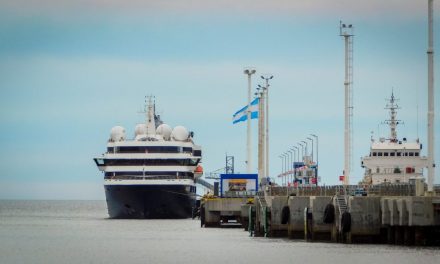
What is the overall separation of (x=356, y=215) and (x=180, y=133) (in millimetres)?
73353

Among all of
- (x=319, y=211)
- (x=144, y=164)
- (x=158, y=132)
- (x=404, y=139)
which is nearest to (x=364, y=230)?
(x=319, y=211)

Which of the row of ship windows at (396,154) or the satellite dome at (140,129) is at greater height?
the satellite dome at (140,129)

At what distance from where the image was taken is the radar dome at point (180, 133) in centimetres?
13812

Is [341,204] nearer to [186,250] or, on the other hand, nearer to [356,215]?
[356,215]

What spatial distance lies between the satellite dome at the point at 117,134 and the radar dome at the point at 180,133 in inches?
235

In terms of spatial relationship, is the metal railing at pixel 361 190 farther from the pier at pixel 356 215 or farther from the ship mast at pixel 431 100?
the ship mast at pixel 431 100

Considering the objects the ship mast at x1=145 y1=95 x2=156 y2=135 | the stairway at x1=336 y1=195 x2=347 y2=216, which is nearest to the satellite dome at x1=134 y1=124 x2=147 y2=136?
the ship mast at x1=145 y1=95 x2=156 y2=135

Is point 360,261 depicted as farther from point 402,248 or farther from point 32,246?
point 32,246

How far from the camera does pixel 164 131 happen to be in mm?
141875

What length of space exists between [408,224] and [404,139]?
39.5 meters

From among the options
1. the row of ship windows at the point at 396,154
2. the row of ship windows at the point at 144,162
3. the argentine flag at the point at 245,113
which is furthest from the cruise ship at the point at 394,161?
the row of ship windows at the point at 144,162

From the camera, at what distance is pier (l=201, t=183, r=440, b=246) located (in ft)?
201

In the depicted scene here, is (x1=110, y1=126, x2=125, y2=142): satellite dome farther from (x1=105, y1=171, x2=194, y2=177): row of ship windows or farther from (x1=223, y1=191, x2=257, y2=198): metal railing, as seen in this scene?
Answer: (x1=223, y1=191, x2=257, y2=198): metal railing

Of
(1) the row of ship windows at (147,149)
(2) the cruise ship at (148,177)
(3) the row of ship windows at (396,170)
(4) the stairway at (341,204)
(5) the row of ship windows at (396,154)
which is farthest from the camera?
(1) the row of ship windows at (147,149)
